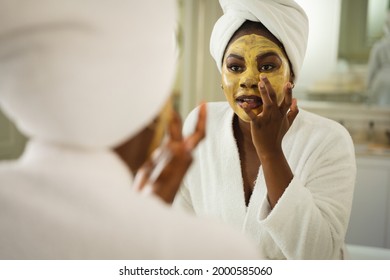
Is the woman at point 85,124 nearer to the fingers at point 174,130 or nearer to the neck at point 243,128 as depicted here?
the fingers at point 174,130

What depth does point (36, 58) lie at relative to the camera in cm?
34

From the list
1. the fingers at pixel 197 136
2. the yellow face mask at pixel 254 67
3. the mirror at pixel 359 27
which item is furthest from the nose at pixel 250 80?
the mirror at pixel 359 27

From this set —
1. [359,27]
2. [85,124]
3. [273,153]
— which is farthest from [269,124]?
[359,27]

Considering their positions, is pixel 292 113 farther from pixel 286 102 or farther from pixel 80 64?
pixel 80 64

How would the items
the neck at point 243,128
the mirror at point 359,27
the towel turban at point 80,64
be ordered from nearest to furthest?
the towel turban at point 80,64
the neck at point 243,128
the mirror at point 359,27

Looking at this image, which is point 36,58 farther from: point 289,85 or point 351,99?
point 351,99

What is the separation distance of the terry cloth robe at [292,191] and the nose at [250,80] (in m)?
0.09

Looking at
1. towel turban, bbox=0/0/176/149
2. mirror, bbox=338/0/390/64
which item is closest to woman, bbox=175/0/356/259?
towel turban, bbox=0/0/176/149

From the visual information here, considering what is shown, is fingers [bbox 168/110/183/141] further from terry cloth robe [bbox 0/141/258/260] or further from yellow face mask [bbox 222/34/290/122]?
yellow face mask [bbox 222/34/290/122]

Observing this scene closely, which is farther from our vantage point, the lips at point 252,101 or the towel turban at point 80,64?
the lips at point 252,101

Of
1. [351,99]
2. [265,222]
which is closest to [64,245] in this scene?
[265,222]

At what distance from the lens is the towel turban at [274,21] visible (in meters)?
0.66

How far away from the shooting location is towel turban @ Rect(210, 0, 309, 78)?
0.66 m

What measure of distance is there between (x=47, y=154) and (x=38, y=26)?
0.32 ft
